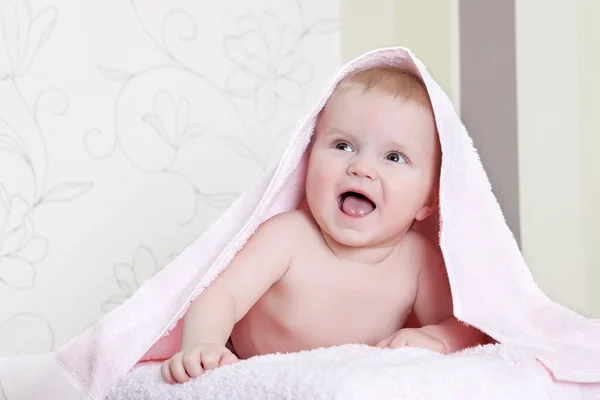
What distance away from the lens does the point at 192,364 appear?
0.75 metres

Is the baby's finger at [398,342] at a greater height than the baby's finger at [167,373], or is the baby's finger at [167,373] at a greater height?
the baby's finger at [167,373]

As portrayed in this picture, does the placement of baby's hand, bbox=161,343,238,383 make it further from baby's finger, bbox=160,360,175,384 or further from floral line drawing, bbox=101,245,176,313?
floral line drawing, bbox=101,245,176,313

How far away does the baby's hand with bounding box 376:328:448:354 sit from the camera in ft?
2.91

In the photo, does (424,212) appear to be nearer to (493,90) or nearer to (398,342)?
(398,342)

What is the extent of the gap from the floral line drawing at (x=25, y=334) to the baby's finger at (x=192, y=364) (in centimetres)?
61

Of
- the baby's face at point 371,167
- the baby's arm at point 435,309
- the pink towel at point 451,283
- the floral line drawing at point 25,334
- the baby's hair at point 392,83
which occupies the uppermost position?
the baby's hair at point 392,83

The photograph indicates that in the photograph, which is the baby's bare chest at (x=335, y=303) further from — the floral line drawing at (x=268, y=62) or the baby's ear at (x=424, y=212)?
the floral line drawing at (x=268, y=62)

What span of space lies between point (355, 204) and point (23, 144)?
23.7 inches

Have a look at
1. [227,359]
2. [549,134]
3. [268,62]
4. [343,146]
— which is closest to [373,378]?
[227,359]

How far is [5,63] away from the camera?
127 cm

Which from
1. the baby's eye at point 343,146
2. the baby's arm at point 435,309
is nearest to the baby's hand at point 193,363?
the baby's arm at point 435,309

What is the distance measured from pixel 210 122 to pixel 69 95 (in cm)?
27

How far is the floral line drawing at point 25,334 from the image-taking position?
1271 millimetres

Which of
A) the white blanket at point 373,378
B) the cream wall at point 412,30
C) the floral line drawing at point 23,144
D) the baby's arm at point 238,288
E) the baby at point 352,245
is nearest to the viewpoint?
the white blanket at point 373,378
